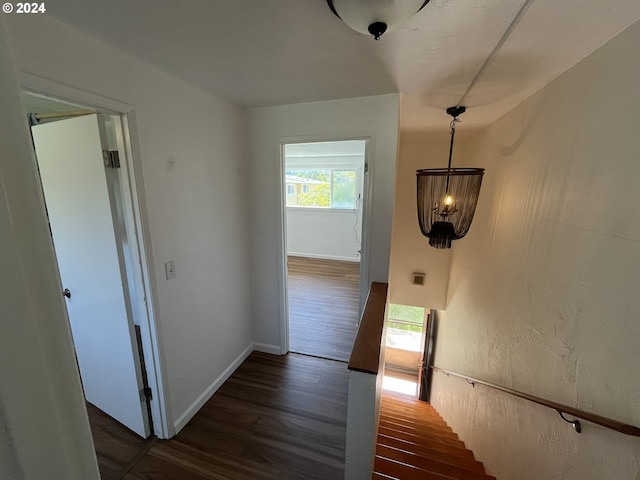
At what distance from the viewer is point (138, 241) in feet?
4.88

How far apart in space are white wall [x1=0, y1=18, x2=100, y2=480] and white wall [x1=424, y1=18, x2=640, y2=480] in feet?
4.93

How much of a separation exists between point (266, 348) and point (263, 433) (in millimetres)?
896

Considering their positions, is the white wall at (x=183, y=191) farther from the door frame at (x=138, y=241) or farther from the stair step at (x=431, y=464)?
the stair step at (x=431, y=464)

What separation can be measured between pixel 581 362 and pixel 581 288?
1.03 ft

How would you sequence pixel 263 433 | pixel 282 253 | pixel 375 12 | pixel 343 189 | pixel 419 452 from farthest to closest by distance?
1. pixel 343 189
2. pixel 282 253
3. pixel 419 452
4. pixel 263 433
5. pixel 375 12

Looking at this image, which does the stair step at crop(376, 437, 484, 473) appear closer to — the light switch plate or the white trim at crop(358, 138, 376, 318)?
the white trim at crop(358, 138, 376, 318)

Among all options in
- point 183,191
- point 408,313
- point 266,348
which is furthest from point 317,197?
point 183,191

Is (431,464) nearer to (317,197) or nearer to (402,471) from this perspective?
(402,471)

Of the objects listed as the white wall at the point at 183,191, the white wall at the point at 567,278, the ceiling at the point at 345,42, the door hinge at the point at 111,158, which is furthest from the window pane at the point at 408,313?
the door hinge at the point at 111,158

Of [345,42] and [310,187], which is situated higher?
[345,42]

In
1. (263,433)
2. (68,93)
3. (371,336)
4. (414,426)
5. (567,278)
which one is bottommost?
(414,426)

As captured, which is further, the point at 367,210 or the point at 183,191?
the point at 367,210

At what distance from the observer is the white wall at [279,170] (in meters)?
1.95

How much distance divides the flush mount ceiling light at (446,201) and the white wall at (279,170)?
284mm
